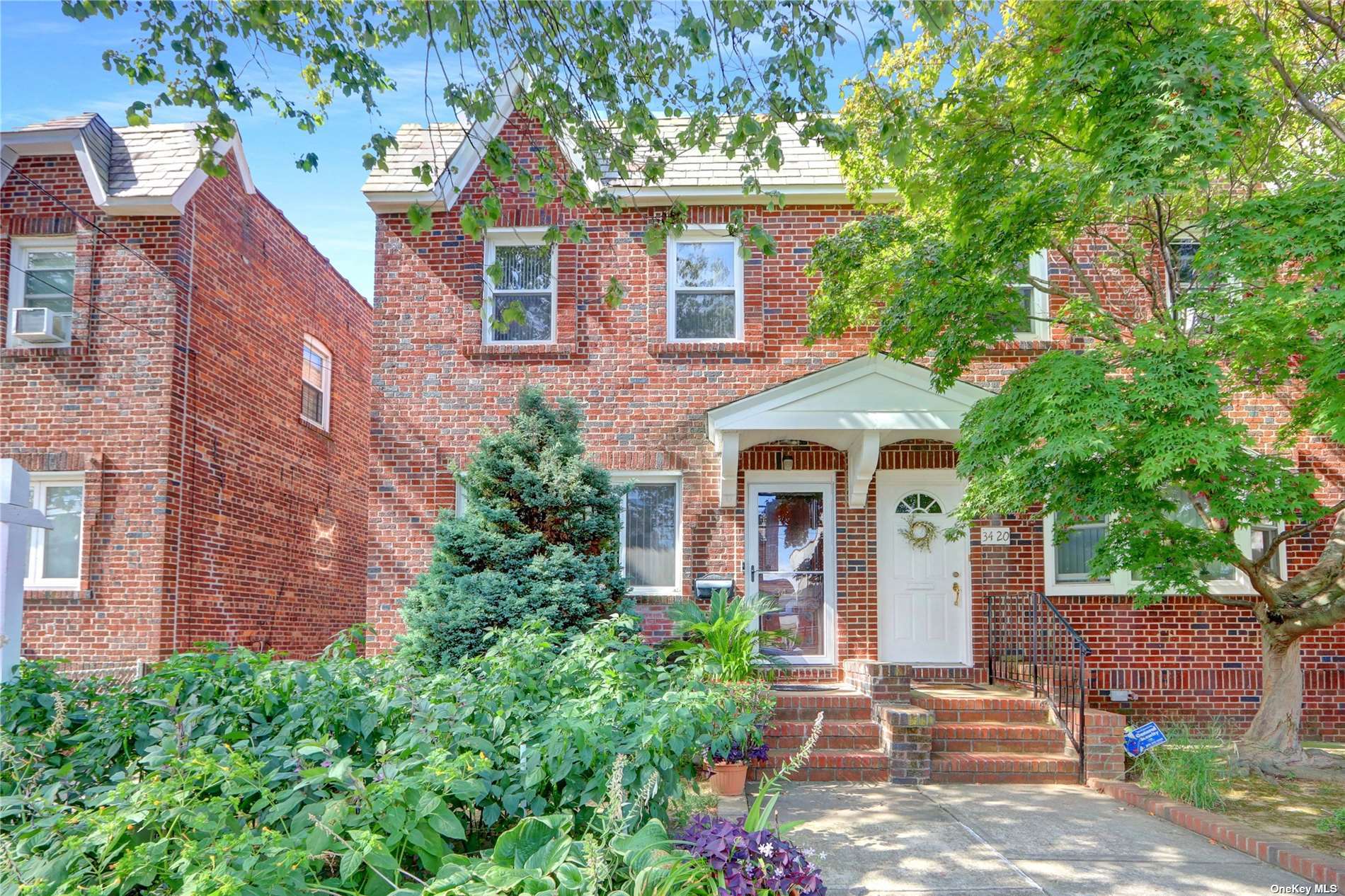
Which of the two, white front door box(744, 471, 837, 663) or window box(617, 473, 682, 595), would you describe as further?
window box(617, 473, 682, 595)

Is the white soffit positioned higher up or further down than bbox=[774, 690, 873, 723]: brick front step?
higher up

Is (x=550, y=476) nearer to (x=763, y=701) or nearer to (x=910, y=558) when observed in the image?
(x=763, y=701)

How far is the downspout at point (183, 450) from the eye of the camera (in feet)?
34.6

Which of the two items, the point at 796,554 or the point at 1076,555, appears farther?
the point at 796,554

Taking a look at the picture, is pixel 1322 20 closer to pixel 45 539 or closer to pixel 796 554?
pixel 796 554

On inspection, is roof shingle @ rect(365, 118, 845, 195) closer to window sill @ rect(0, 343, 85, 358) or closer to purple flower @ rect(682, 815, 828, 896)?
window sill @ rect(0, 343, 85, 358)

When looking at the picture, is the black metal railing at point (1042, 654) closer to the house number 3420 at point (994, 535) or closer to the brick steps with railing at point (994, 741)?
the brick steps with railing at point (994, 741)

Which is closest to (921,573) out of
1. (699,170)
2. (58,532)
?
(699,170)

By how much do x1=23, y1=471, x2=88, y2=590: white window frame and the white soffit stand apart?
315 inches

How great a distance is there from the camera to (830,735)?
8.00 metres

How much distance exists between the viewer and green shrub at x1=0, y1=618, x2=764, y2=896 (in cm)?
256

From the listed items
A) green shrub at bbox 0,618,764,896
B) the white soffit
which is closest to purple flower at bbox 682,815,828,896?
green shrub at bbox 0,618,764,896

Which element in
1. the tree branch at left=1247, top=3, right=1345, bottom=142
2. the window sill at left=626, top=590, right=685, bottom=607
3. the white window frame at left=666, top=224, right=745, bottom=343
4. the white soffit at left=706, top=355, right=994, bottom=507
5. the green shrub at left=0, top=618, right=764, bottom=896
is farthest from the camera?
the white window frame at left=666, top=224, right=745, bottom=343

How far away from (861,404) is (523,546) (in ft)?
12.6
